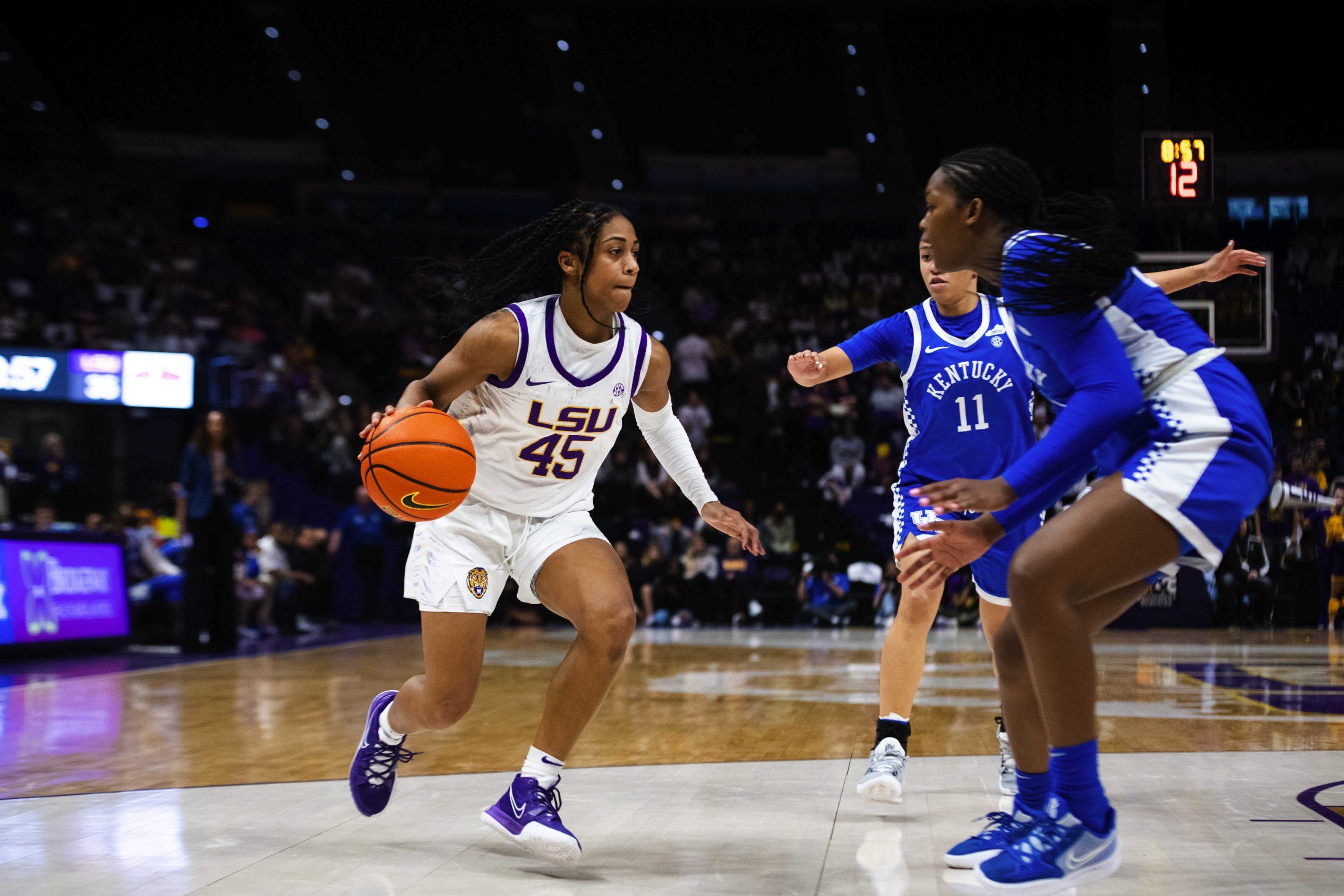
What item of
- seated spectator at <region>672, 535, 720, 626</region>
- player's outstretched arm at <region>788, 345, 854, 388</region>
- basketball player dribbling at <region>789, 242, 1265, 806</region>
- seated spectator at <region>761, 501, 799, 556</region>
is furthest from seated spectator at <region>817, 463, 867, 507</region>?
player's outstretched arm at <region>788, 345, 854, 388</region>

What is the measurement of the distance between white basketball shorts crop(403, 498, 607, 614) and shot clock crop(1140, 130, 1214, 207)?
7531 millimetres

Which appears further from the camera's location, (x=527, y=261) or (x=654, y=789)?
(x=654, y=789)

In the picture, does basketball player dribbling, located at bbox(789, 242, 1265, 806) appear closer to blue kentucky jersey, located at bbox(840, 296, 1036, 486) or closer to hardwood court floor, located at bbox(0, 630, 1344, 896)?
blue kentucky jersey, located at bbox(840, 296, 1036, 486)

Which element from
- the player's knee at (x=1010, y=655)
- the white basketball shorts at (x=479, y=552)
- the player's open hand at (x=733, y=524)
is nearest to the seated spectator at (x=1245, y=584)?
the player's open hand at (x=733, y=524)

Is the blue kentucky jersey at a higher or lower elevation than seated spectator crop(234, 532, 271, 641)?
higher

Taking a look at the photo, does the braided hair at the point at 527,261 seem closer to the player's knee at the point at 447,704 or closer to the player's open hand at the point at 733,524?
the player's open hand at the point at 733,524

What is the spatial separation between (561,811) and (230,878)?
43.2 inches

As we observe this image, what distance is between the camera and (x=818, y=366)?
3.96 metres

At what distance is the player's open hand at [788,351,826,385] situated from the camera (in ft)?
12.9

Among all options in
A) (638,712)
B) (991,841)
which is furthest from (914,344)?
(638,712)

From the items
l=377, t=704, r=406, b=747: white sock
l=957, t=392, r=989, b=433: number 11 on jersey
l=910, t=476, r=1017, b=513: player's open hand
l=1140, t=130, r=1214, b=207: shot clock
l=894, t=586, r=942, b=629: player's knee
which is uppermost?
l=1140, t=130, r=1214, b=207: shot clock

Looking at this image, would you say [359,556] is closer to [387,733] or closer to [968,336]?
[387,733]

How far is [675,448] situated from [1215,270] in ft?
5.31

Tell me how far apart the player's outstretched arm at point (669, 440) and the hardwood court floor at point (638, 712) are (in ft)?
4.38
